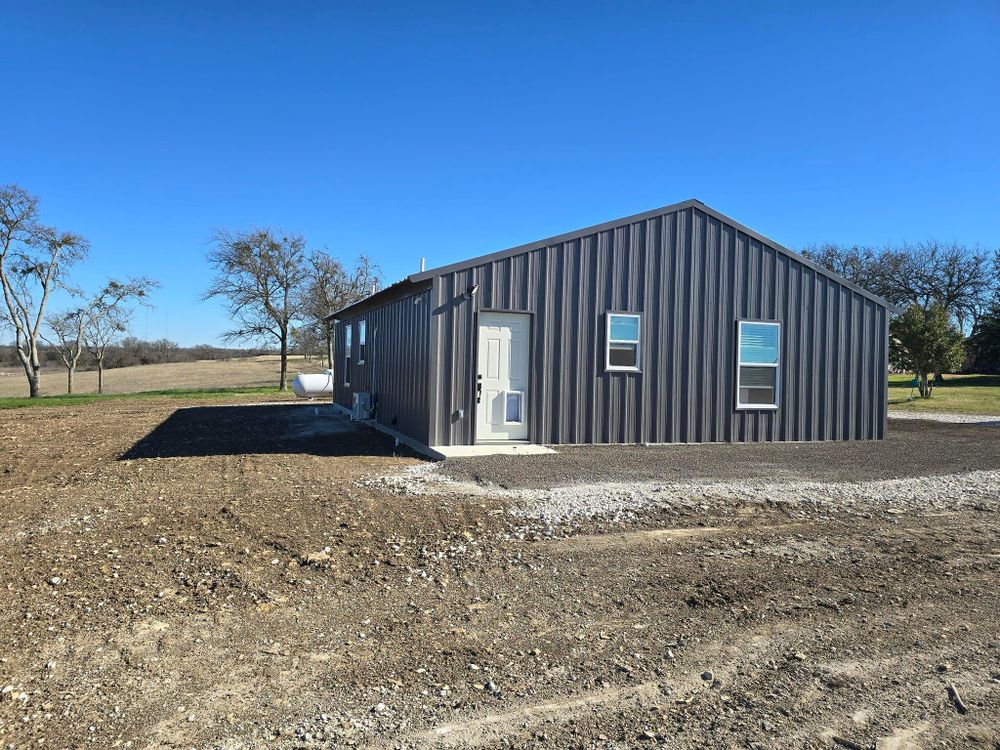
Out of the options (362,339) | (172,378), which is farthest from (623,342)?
(172,378)

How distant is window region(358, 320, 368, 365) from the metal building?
109 inches

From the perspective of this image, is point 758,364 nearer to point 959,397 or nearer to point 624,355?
point 624,355

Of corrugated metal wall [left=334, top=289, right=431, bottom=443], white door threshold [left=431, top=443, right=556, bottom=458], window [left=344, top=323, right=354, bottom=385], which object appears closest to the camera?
white door threshold [left=431, top=443, right=556, bottom=458]

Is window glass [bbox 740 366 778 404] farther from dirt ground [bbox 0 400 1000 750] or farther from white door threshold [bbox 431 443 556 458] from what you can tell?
dirt ground [bbox 0 400 1000 750]

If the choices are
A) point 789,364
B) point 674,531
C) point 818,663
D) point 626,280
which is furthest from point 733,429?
point 818,663

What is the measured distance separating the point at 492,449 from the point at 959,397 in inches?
1010

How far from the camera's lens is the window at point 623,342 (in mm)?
10672

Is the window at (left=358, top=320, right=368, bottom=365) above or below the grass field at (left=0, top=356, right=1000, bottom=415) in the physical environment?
above

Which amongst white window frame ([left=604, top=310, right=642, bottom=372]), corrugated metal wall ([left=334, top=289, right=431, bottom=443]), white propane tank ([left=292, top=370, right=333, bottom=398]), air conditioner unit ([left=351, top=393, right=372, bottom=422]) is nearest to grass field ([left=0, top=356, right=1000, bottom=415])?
white propane tank ([left=292, top=370, right=333, bottom=398])

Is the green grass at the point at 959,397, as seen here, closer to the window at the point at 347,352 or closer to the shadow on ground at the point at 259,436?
the window at the point at 347,352

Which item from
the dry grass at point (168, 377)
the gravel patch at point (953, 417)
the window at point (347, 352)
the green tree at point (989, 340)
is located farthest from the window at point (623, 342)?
the green tree at point (989, 340)

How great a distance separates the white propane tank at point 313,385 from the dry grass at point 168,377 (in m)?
12.5

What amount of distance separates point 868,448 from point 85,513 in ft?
35.1

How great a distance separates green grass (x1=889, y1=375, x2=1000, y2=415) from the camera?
2136 centimetres
